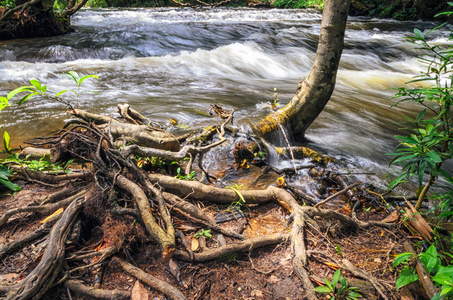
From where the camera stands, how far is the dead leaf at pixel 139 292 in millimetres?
1786

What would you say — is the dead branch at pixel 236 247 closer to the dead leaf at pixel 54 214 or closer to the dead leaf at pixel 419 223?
the dead leaf at pixel 54 214

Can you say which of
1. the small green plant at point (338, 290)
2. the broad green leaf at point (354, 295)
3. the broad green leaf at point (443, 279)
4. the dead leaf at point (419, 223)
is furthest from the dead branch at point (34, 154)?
the dead leaf at point (419, 223)

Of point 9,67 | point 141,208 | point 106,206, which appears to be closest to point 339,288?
point 141,208

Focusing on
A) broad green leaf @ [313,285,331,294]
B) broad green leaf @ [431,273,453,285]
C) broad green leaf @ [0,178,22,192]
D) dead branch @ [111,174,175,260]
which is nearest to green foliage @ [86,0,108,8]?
broad green leaf @ [0,178,22,192]

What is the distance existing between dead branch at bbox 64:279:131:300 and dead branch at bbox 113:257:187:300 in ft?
0.42

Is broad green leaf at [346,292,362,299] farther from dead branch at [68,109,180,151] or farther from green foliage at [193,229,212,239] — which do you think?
dead branch at [68,109,180,151]

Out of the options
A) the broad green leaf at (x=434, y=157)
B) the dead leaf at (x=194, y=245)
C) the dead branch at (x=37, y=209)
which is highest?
the broad green leaf at (x=434, y=157)

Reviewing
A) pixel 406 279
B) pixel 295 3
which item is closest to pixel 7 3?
pixel 406 279

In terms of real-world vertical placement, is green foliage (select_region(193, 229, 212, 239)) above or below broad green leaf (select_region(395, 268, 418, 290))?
below

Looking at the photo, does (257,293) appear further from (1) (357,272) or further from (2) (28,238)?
(2) (28,238)

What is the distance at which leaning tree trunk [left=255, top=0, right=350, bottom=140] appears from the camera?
359 centimetres

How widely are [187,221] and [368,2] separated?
23.8 meters

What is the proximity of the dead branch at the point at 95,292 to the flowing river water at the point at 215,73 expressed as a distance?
3154 millimetres

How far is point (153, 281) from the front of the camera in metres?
1.84
